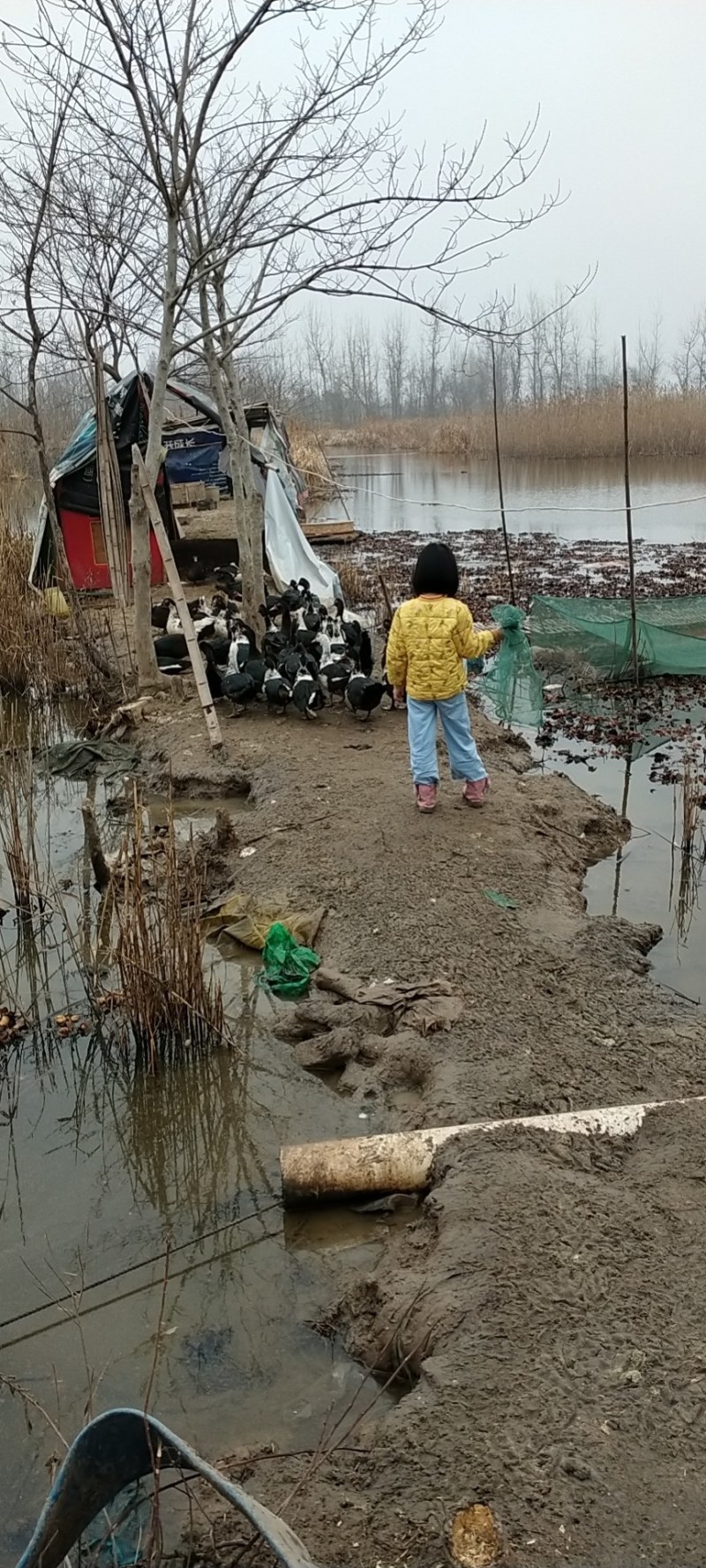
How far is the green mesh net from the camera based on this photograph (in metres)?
10.0

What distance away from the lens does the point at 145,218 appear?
9820mm

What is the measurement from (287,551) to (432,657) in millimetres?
7363

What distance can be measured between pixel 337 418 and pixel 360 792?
7278 centimetres

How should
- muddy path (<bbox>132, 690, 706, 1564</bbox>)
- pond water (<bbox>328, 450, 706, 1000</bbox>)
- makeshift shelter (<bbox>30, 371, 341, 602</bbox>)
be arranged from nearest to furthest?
muddy path (<bbox>132, 690, 706, 1564</bbox>)
pond water (<bbox>328, 450, 706, 1000</bbox>)
makeshift shelter (<bbox>30, 371, 341, 602</bbox>)

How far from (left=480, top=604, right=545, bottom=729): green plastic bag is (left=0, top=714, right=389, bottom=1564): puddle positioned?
17.2 feet

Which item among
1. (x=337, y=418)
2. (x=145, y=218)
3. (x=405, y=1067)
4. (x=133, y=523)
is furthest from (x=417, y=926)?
(x=337, y=418)

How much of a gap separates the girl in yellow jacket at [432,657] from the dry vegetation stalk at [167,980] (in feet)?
6.69

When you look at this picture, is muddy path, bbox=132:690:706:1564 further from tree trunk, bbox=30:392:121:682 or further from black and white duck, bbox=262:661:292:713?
tree trunk, bbox=30:392:121:682

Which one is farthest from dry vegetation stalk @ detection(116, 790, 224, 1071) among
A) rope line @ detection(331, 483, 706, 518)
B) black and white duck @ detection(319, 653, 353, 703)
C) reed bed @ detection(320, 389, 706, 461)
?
reed bed @ detection(320, 389, 706, 461)

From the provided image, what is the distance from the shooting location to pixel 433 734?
622 centimetres

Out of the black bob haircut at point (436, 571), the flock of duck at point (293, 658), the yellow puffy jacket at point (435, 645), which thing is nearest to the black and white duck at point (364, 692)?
the flock of duck at point (293, 658)

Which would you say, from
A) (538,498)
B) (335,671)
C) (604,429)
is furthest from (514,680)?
(604,429)

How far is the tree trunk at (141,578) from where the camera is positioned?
8.30 m

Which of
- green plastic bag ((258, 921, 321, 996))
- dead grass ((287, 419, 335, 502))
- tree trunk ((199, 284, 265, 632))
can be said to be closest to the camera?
green plastic bag ((258, 921, 321, 996))
